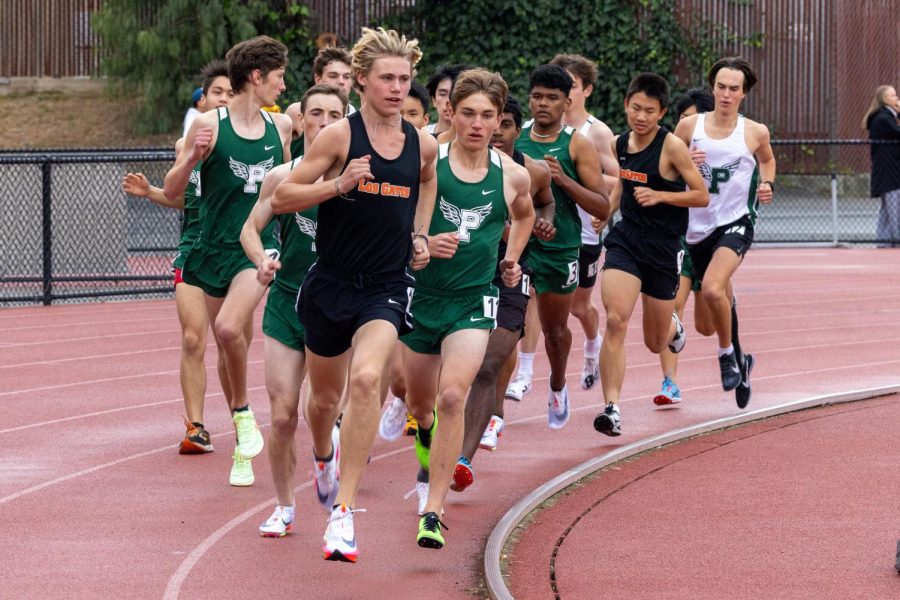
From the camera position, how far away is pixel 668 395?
401 inches

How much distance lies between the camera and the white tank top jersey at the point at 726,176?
1005 centimetres

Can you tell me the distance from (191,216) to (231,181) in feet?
1.62

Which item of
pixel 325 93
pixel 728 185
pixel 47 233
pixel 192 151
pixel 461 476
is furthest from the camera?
pixel 47 233

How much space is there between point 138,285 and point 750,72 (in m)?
8.38

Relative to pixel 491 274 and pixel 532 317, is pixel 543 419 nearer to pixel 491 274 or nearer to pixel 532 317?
pixel 532 317

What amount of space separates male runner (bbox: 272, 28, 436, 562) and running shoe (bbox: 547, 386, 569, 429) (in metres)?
2.91

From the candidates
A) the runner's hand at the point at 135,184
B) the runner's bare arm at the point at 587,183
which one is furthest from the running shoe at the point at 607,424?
the runner's hand at the point at 135,184

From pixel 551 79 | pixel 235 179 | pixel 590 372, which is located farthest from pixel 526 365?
pixel 235 179

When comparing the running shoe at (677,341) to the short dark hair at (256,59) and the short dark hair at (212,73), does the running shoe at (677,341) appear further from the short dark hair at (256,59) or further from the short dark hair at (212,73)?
the short dark hair at (256,59)

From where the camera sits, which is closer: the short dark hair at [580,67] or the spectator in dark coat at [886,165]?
the short dark hair at [580,67]

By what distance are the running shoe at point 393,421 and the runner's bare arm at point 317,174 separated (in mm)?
2489

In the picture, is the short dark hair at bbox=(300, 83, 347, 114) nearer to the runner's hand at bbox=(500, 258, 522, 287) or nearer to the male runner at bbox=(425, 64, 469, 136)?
the male runner at bbox=(425, 64, 469, 136)

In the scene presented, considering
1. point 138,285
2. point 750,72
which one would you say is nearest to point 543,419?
point 750,72

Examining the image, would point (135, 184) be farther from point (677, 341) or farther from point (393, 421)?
point (677, 341)
